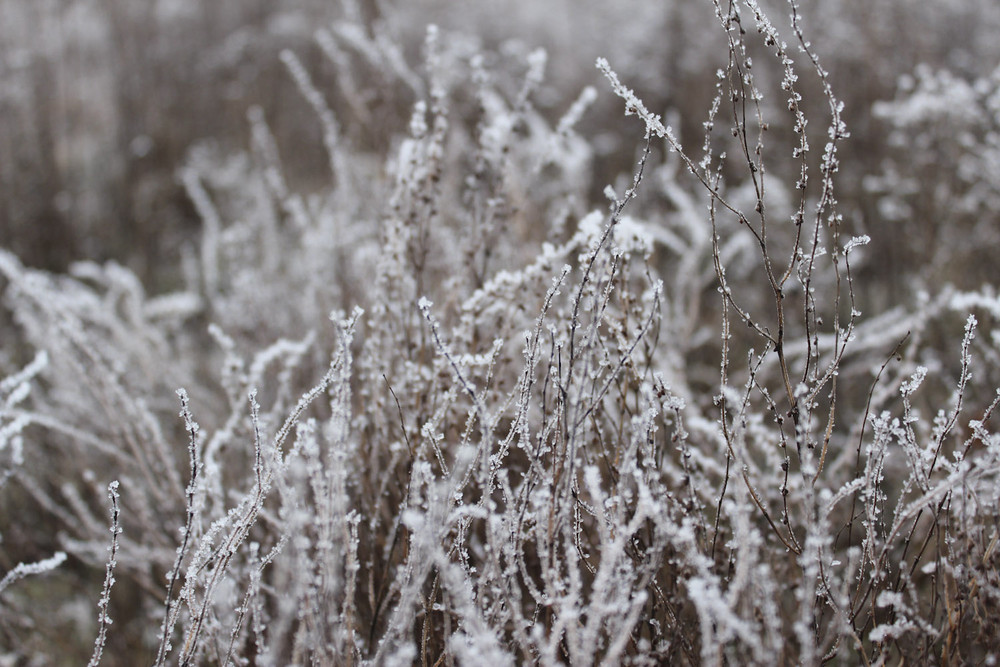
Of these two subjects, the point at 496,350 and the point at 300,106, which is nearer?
the point at 496,350

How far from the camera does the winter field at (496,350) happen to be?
109 cm

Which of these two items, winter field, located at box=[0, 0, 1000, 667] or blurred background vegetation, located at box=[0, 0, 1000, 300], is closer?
winter field, located at box=[0, 0, 1000, 667]

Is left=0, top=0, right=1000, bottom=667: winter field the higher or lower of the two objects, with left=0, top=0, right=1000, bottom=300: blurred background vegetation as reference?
lower

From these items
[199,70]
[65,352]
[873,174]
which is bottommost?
[65,352]

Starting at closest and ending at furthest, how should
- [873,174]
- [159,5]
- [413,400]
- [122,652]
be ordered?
[413,400], [122,652], [873,174], [159,5]

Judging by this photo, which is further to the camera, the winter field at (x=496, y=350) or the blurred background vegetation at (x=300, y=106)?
the blurred background vegetation at (x=300, y=106)

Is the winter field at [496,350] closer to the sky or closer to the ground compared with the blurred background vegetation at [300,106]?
closer to the ground

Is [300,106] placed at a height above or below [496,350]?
above

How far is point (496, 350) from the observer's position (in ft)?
3.76

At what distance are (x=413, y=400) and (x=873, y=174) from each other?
370cm

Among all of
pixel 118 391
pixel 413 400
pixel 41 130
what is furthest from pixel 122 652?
pixel 41 130

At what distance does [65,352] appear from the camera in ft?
5.76

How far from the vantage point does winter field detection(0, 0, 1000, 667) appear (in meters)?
1.09

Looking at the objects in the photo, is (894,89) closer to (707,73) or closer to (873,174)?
(873,174)
